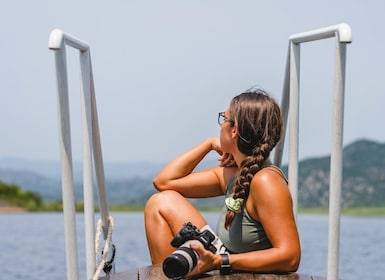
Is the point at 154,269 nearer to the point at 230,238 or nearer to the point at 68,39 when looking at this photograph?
the point at 230,238

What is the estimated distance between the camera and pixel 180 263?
2.84 metres

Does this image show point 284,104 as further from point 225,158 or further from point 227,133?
point 227,133

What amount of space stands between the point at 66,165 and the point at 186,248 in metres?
0.51

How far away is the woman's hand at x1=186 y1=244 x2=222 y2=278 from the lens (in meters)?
2.94

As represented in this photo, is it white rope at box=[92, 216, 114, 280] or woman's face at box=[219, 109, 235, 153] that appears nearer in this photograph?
woman's face at box=[219, 109, 235, 153]

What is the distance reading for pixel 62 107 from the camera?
2.68m

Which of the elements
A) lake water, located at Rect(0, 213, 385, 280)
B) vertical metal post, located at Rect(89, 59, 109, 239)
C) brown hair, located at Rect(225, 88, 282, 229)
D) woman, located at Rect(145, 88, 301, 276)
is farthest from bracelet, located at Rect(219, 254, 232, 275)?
lake water, located at Rect(0, 213, 385, 280)

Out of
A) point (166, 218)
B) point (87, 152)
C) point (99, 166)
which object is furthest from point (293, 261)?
point (99, 166)

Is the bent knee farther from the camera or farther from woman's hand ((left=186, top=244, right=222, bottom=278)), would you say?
woman's hand ((left=186, top=244, right=222, bottom=278))

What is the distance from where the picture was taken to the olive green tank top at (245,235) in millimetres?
3104

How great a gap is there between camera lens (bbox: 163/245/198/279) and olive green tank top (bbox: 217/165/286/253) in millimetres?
274

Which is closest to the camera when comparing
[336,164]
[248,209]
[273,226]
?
[336,164]

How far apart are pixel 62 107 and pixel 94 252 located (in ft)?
2.41

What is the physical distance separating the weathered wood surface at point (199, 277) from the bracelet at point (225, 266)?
2cm
